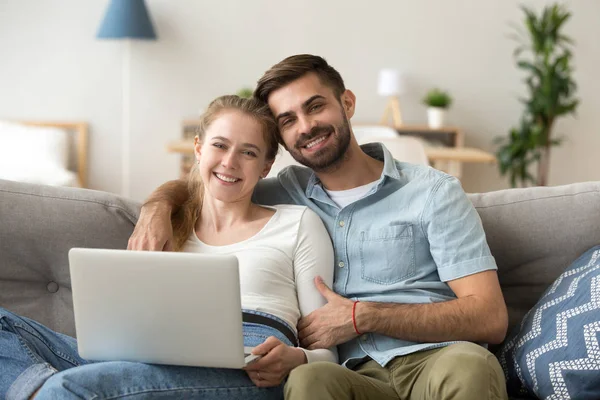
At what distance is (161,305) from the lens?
1.50 meters

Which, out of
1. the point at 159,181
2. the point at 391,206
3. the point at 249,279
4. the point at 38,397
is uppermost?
the point at 391,206

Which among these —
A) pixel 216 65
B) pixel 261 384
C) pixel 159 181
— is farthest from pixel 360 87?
pixel 261 384

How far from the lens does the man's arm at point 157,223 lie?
1.85 metres

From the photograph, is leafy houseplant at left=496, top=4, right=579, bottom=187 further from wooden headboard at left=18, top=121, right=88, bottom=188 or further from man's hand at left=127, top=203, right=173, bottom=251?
man's hand at left=127, top=203, right=173, bottom=251

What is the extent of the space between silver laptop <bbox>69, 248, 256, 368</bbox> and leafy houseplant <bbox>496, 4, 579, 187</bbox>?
4.45m

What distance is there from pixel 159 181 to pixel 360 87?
1.61m

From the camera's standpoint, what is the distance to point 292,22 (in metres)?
5.88

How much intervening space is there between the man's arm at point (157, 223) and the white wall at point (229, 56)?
154 inches

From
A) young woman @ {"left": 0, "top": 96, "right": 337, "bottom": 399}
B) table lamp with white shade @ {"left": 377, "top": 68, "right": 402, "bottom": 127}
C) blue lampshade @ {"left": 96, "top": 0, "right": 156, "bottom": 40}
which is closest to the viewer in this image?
young woman @ {"left": 0, "top": 96, "right": 337, "bottom": 399}

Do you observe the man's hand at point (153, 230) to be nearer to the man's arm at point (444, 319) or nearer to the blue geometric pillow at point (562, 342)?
the man's arm at point (444, 319)

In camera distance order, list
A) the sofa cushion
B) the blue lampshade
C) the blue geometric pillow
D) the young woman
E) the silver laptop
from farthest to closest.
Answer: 1. the blue lampshade
2. the sofa cushion
3. the blue geometric pillow
4. the young woman
5. the silver laptop

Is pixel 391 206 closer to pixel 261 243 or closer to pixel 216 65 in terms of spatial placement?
pixel 261 243

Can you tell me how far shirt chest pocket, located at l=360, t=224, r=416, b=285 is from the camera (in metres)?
1.94

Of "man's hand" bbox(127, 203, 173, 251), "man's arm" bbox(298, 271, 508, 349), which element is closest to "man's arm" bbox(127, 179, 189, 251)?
"man's hand" bbox(127, 203, 173, 251)
